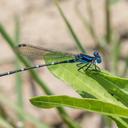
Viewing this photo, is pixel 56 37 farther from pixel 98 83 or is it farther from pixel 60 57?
pixel 98 83

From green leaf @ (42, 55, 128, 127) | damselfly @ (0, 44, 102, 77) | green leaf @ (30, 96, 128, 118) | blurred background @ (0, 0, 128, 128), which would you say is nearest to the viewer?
green leaf @ (30, 96, 128, 118)

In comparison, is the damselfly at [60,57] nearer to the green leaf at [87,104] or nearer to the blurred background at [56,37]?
the green leaf at [87,104]

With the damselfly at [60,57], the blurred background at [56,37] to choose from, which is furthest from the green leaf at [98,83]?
the blurred background at [56,37]

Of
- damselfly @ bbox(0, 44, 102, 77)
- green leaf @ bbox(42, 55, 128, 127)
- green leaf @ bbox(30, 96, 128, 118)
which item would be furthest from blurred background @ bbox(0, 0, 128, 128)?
green leaf @ bbox(30, 96, 128, 118)

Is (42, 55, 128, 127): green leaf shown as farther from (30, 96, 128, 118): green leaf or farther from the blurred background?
the blurred background

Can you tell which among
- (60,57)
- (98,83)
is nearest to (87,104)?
(98,83)

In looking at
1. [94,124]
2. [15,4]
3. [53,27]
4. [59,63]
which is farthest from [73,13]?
[59,63]
